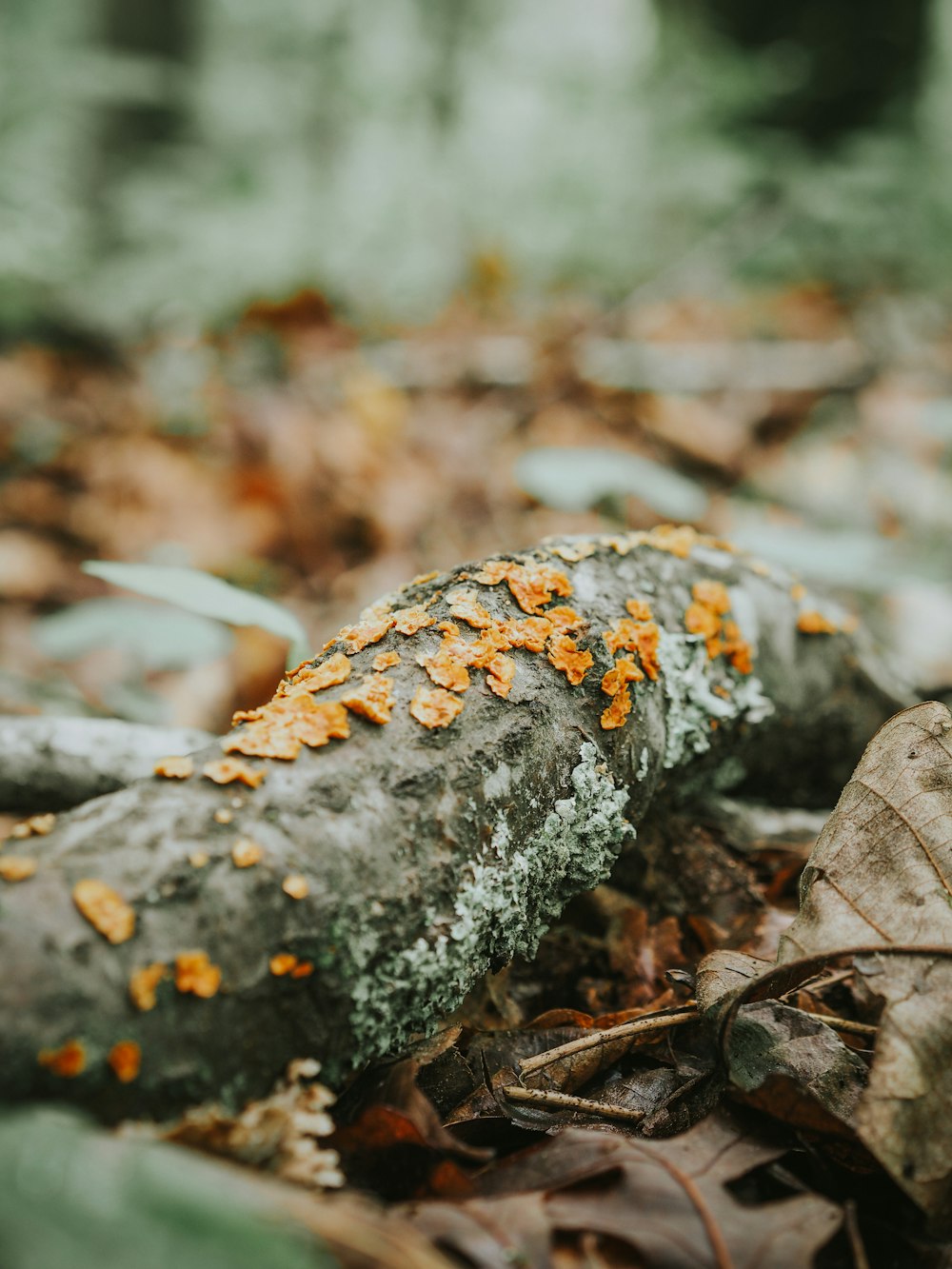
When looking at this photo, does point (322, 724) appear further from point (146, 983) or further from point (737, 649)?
point (737, 649)

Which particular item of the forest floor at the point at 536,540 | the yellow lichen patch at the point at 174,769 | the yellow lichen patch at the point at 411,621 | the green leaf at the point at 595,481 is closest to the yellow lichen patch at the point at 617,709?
the yellow lichen patch at the point at 411,621

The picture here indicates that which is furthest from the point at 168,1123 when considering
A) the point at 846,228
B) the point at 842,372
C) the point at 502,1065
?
the point at 846,228

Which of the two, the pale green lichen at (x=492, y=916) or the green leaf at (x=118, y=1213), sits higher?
the green leaf at (x=118, y=1213)

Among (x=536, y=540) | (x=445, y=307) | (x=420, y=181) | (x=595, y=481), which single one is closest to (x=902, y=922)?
(x=595, y=481)

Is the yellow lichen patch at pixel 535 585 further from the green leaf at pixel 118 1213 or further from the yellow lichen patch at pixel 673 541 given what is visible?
the green leaf at pixel 118 1213

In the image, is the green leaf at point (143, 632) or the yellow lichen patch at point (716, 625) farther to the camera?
the green leaf at point (143, 632)

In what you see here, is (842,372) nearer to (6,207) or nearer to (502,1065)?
(502,1065)
